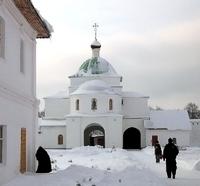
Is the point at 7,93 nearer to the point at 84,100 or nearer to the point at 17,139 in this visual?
the point at 17,139

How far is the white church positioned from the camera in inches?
2125

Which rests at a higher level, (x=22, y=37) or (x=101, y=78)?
(x=101, y=78)

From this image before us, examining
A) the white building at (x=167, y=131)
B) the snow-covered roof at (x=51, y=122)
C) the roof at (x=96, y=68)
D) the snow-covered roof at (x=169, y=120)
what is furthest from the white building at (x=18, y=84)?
the roof at (x=96, y=68)

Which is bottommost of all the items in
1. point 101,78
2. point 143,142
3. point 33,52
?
point 143,142

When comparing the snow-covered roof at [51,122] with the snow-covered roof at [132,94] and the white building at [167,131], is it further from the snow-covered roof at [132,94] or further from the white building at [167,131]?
the white building at [167,131]

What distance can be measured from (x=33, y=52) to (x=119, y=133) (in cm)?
3609

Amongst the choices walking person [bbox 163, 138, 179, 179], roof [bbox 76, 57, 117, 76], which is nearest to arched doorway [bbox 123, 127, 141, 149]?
roof [bbox 76, 57, 117, 76]

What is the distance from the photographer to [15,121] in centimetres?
1527

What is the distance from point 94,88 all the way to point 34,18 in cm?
3837

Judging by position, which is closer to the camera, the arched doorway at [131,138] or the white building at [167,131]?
the white building at [167,131]

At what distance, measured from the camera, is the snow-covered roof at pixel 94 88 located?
178ft

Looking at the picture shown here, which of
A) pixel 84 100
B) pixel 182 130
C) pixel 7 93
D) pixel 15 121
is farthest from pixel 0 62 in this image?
pixel 182 130

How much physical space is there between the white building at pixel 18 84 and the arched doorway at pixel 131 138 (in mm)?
40114

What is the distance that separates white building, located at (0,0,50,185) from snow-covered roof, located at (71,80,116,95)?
115 feet
